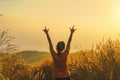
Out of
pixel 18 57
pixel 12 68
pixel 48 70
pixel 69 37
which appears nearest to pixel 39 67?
pixel 48 70

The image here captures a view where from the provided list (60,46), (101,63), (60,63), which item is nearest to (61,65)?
(60,63)

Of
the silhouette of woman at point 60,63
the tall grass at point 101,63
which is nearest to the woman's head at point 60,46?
the silhouette of woman at point 60,63

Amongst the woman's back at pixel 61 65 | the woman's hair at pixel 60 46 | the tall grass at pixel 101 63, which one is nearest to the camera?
the woman's hair at pixel 60 46

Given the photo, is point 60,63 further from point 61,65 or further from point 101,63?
point 101,63

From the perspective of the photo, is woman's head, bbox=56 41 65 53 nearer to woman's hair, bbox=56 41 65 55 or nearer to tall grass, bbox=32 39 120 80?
woman's hair, bbox=56 41 65 55

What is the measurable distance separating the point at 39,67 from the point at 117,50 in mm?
9189

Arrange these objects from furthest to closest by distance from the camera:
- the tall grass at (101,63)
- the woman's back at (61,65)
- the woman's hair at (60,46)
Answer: the tall grass at (101,63) → the woman's back at (61,65) → the woman's hair at (60,46)

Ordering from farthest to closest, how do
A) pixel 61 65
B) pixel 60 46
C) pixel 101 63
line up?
pixel 101 63 → pixel 61 65 → pixel 60 46

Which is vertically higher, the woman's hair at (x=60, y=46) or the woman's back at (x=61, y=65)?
the woman's hair at (x=60, y=46)

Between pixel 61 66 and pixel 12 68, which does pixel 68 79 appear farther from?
pixel 12 68

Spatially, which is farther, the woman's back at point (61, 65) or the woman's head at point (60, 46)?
the woman's back at point (61, 65)

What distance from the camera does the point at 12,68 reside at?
2267 cm

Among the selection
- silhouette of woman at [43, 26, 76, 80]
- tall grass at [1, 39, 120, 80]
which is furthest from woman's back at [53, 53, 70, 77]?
tall grass at [1, 39, 120, 80]

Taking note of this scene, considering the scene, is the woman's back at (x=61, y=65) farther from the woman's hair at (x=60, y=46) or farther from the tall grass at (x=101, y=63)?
the tall grass at (x=101, y=63)
